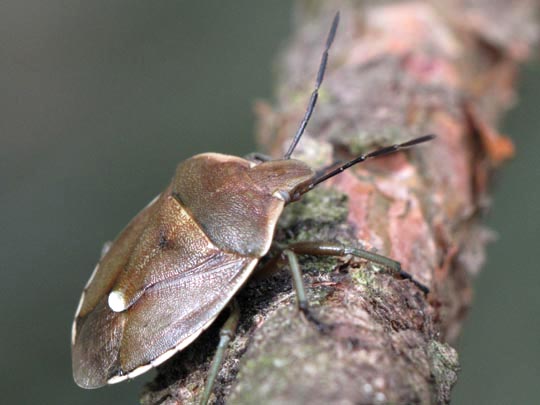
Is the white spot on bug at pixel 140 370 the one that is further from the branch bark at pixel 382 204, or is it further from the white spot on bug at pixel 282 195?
the white spot on bug at pixel 282 195

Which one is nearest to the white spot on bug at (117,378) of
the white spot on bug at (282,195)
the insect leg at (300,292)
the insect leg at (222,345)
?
the insect leg at (222,345)

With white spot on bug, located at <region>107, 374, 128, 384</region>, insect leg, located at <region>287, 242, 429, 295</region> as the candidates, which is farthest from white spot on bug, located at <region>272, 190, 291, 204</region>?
white spot on bug, located at <region>107, 374, 128, 384</region>

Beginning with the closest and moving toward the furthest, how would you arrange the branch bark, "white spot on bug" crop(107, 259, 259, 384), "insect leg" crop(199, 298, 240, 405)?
1. the branch bark
2. "insect leg" crop(199, 298, 240, 405)
3. "white spot on bug" crop(107, 259, 259, 384)

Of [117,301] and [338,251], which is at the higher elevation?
[117,301]

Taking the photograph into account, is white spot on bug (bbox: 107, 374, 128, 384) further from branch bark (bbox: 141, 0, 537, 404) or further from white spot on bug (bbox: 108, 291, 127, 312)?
white spot on bug (bbox: 108, 291, 127, 312)

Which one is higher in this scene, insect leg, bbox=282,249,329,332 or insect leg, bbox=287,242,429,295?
insect leg, bbox=282,249,329,332

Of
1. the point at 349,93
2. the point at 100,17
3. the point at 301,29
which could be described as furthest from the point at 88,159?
the point at 349,93

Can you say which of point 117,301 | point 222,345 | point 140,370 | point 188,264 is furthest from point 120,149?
point 222,345

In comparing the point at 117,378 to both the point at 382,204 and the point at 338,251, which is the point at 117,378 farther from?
the point at 382,204
